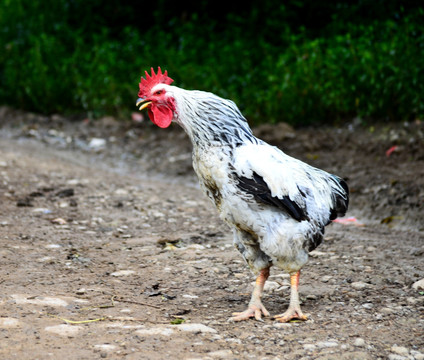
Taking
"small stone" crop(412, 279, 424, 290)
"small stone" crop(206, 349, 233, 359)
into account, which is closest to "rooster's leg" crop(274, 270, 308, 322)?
"small stone" crop(206, 349, 233, 359)

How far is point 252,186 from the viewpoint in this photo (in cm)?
349

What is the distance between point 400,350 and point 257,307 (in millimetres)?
901

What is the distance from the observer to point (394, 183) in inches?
257

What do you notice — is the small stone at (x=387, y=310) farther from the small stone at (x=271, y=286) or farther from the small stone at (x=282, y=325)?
the small stone at (x=271, y=286)

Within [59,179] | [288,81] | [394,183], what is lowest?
[59,179]

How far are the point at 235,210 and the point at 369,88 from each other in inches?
201

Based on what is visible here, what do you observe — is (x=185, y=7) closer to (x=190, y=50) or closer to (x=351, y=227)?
(x=190, y=50)

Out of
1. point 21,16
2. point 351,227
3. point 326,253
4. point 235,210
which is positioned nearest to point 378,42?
point 351,227

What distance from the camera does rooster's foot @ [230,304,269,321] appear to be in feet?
11.7

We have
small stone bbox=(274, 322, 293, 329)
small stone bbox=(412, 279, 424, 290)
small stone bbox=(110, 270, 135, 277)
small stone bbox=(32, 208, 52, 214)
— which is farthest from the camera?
small stone bbox=(32, 208, 52, 214)

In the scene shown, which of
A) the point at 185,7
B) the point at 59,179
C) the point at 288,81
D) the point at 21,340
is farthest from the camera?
the point at 185,7

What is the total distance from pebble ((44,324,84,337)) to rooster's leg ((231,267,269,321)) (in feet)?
3.05

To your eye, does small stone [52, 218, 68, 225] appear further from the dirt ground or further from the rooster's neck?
the rooster's neck

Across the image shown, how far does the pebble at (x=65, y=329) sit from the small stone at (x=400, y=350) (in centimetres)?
166
